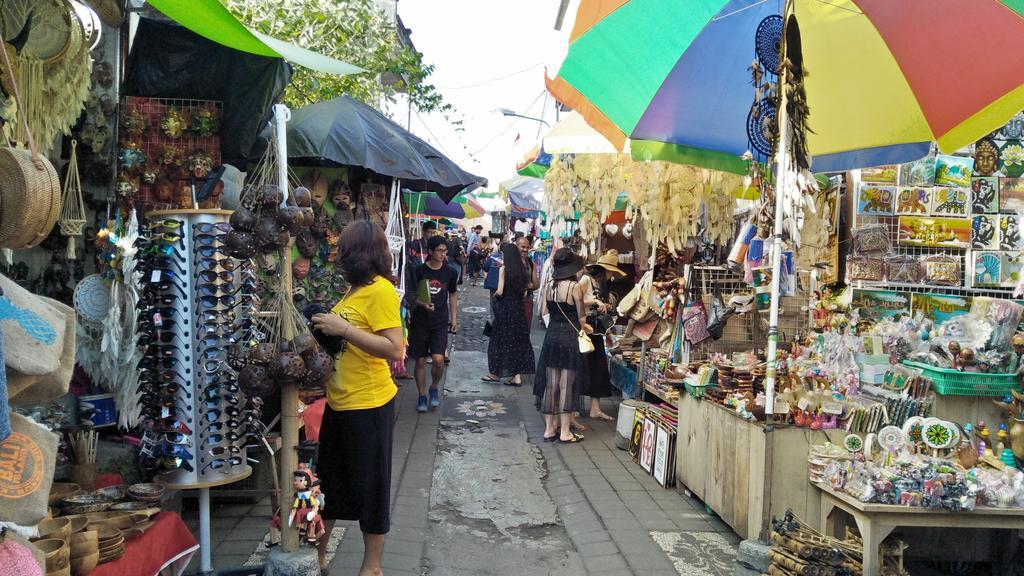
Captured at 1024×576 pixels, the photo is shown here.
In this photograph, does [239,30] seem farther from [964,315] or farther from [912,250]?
[912,250]

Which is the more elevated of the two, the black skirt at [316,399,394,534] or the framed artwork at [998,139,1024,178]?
the framed artwork at [998,139,1024,178]

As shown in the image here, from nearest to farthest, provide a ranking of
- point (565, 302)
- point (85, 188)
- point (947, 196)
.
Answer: point (85, 188) → point (947, 196) → point (565, 302)

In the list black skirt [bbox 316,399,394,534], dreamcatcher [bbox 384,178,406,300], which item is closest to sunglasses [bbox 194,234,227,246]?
black skirt [bbox 316,399,394,534]

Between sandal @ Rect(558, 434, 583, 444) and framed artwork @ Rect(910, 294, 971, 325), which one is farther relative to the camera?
sandal @ Rect(558, 434, 583, 444)

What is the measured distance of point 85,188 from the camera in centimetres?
474

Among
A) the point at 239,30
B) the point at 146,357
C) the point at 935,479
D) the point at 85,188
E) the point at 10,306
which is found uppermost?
the point at 239,30

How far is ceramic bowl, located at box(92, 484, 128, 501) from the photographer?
363cm

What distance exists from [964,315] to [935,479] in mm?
1903

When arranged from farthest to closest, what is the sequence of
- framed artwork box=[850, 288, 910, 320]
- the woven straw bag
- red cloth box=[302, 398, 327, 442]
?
framed artwork box=[850, 288, 910, 320] < red cloth box=[302, 398, 327, 442] < the woven straw bag

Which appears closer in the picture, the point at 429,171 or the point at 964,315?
the point at 964,315

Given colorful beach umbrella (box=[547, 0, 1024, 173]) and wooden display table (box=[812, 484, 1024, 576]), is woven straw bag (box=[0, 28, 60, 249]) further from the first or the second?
wooden display table (box=[812, 484, 1024, 576])

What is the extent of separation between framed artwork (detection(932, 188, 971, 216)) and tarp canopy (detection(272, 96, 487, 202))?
13.6ft

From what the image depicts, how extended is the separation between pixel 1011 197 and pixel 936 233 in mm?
716

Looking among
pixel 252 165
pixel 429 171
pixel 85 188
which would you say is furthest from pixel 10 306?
pixel 429 171
